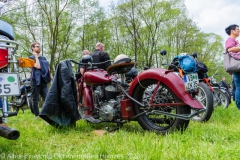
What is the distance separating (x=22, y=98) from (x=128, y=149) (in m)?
5.95

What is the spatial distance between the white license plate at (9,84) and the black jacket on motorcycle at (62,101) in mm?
1113

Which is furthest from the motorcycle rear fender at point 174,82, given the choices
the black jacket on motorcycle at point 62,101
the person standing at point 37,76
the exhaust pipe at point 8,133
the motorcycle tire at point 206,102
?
the person standing at point 37,76

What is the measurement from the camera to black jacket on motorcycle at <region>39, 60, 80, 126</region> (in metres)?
3.13

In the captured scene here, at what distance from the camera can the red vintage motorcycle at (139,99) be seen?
251cm

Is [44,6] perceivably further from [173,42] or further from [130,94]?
[130,94]

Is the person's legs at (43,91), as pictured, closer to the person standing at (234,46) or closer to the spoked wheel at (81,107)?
the spoked wheel at (81,107)

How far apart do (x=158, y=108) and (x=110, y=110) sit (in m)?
0.68

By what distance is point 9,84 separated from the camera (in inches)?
78.1

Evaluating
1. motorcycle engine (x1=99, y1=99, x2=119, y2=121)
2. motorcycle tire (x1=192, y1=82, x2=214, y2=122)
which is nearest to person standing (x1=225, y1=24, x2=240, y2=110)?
motorcycle tire (x1=192, y1=82, x2=214, y2=122)

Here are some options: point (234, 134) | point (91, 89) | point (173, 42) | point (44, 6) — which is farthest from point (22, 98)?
point (173, 42)

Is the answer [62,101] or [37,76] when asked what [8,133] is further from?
[37,76]

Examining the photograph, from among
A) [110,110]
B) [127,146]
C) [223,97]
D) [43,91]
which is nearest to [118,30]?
[223,97]

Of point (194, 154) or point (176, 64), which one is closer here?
point (194, 154)

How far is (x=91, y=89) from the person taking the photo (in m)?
3.60
